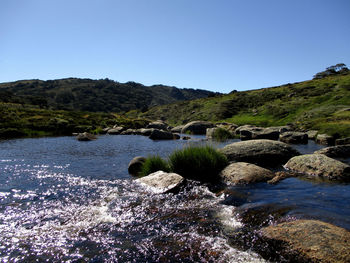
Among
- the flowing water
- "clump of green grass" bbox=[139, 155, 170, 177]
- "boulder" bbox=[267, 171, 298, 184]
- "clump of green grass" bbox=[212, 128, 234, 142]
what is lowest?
the flowing water

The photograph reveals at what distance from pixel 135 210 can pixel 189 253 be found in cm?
359

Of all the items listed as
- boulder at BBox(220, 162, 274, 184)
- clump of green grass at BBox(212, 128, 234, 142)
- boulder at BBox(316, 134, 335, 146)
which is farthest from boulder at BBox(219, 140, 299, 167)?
boulder at BBox(316, 134, 335, 146)

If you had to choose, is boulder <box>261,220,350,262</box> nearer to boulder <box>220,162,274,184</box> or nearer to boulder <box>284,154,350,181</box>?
boulder <box>220,162,274,184</box>

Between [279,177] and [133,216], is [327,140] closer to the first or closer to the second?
[279,177]

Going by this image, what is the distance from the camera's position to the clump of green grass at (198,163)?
509 inches

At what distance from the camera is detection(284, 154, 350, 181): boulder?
11.6 metres

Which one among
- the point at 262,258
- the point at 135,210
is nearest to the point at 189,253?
the point at 262,258

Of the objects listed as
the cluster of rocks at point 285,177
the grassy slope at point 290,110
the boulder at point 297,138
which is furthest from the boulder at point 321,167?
the grassy slope at point 290,110

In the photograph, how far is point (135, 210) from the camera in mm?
8688

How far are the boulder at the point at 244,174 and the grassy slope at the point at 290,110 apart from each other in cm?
2161

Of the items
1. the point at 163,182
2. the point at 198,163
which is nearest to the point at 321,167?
the point at 198,163

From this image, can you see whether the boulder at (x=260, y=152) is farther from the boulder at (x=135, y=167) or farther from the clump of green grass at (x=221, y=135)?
the clump of green grass at (x=221, y=135)

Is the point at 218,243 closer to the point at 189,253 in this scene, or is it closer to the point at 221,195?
the point at 189,253

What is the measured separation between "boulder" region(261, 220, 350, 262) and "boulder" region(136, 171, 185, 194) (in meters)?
5.11
